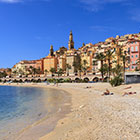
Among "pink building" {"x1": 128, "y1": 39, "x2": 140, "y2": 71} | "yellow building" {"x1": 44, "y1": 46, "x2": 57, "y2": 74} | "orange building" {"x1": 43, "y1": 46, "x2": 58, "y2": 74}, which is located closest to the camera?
"pink building" {"x1": 128, "y1": 39, "x2": 140, "y2": 71}

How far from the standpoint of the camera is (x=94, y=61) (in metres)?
91.4

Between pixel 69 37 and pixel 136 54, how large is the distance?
317ft

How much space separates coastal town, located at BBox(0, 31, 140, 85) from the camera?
241 ft

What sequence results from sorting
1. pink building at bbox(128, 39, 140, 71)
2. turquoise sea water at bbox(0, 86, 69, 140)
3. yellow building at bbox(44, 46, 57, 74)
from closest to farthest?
turquoise sea water at bbox(0, 86, 69, 140) → pink building at bbox(128, 39, 140, 71) → yellow building at bbox(44, 46, 57, 74)

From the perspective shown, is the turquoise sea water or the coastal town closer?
the turquoise sea water

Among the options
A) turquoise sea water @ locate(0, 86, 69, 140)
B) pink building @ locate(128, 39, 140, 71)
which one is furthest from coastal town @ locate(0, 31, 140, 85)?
turquoise sea water @ locate(0, 86, 69, 140)

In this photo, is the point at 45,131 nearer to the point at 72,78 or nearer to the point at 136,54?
the point at 136,54

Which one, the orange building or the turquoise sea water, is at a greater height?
the orange building

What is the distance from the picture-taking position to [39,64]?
142 m

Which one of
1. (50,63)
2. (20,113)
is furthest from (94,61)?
(20,113)

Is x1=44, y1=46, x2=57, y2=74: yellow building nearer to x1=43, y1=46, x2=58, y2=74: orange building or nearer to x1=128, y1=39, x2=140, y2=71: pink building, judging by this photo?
x1=43, y1=46, x2=58, y2=74: orange building

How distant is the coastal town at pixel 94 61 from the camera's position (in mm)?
73375

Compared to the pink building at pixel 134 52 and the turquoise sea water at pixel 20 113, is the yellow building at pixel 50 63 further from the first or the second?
the turquoise sea water at pixel 20 113

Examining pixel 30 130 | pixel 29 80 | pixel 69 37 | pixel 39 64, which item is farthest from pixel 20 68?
pixel 30 130
